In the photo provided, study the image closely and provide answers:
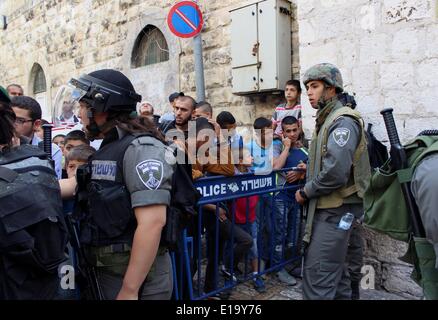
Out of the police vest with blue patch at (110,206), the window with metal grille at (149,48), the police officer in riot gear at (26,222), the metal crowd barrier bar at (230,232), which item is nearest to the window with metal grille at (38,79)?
the window with metal grille at (149,48)

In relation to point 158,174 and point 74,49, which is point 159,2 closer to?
point 74,49

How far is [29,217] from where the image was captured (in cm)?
136

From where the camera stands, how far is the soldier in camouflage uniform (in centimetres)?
264

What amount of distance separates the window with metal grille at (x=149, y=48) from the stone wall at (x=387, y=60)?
340 cm

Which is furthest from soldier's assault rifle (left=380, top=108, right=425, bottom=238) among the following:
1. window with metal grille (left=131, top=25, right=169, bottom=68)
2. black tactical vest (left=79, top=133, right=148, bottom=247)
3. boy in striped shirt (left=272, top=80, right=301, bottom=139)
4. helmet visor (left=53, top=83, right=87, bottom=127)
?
window with metal grille (left=131, top=25, right=169, bottom=68)

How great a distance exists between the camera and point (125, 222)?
1646mm

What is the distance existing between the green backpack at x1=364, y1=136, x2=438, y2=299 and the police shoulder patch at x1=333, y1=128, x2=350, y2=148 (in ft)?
2.51

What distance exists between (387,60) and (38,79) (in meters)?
9.46

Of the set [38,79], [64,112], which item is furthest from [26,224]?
[38,79]

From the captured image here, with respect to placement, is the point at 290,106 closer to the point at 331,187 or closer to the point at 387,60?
the point at 387,60

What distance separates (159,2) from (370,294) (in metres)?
5.50

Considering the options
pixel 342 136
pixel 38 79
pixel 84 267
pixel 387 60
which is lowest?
pixel 84 267

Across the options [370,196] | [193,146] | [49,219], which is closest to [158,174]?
[49,219]

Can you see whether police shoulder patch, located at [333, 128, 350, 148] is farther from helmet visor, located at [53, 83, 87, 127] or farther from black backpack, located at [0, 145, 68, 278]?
helmet visor, located at [53, 83, 87, 127]
